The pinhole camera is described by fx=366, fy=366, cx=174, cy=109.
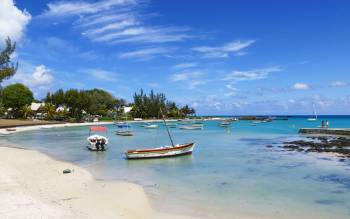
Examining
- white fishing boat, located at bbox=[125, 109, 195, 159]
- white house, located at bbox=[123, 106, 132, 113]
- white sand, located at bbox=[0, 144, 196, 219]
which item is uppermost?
white house, located at bbox=[123, 106, 132, 113]

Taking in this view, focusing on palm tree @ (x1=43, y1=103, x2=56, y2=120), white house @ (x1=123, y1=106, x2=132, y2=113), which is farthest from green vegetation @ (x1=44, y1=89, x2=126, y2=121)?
white house @ (x1=123, y1=106, x2=132, y2=113)

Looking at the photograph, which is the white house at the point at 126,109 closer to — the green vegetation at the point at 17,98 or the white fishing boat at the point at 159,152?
the green vegetation at the point at 17,98

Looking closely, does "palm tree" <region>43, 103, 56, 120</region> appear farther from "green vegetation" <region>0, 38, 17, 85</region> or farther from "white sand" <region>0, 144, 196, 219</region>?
"white sand" <region>0, 144, 196, 219</region>

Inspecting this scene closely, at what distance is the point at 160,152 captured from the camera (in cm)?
3444

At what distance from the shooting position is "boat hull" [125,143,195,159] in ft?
109

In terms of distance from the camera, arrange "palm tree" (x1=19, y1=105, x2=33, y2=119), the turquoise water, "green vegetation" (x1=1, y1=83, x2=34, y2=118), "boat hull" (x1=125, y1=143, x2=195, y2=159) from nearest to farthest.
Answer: the turquoise water
"boat hull" (x1=125, y1=143, x2=195, y2=159)
"green vegetation" (x1=1, y1=83, x2=34, y2=118)
"palm tree" (x1=19, y1=105, x2=33, y2=119)

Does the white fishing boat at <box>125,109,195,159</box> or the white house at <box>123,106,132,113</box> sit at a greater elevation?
the white house at <box>123,106,132,113</box>

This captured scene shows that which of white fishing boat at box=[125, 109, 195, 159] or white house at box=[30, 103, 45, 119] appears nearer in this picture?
white fishing boat at box=[125, 109, 195, 159]

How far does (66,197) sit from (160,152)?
60.8ft

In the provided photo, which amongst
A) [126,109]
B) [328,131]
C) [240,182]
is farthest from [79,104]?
[240,182]

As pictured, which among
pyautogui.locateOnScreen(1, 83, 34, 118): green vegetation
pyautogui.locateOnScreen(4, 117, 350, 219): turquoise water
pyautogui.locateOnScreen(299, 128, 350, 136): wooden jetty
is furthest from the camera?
pyautogui.locateOnScreen(1, 83, 34, 118): green vegetation

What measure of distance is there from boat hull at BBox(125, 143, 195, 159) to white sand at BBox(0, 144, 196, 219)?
9495mm

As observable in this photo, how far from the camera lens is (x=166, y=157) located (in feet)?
115

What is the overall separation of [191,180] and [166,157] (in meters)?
11.7
